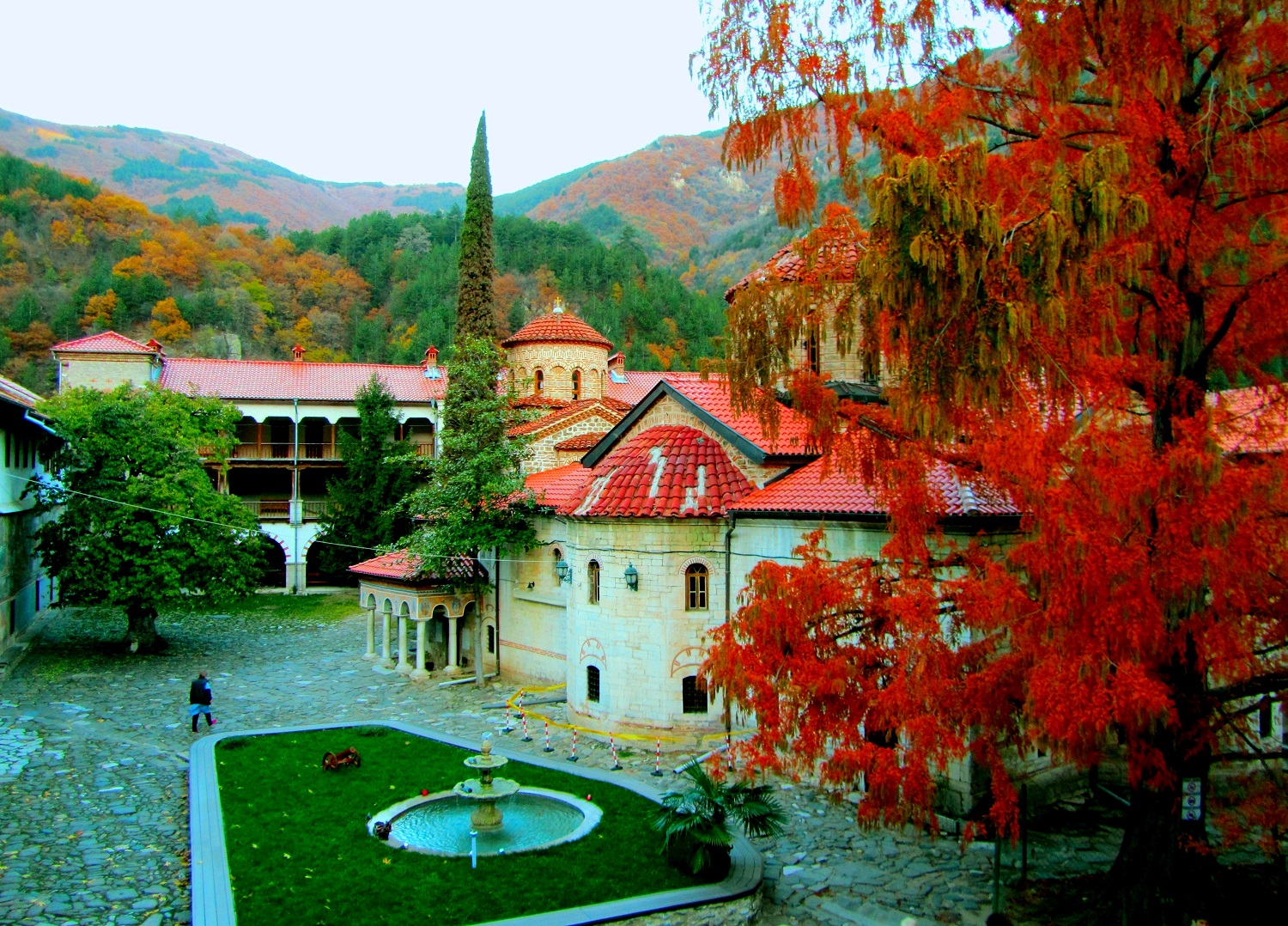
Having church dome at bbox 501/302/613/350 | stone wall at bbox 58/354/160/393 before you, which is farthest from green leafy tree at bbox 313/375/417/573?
stone wall at bbox 58/354/160/393

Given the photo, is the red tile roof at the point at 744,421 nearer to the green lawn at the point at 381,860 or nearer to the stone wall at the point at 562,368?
the green lawn at the point at 381,860

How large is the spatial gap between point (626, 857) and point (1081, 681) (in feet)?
18.6

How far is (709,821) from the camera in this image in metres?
9.80

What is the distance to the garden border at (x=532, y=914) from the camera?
28.5 ft

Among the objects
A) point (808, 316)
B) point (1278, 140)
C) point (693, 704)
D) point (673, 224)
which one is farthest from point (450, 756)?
→ point (673, 224)

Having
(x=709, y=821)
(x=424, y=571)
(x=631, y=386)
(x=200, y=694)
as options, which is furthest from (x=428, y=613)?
(x=631, y=386)

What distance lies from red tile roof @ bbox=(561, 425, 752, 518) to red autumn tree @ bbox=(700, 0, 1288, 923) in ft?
21.3

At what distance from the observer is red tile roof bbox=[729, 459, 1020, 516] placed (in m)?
11.5

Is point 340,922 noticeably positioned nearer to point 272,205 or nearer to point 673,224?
point 673,224

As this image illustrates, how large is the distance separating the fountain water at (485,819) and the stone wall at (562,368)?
622 inches

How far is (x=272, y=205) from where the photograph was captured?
15638 cm

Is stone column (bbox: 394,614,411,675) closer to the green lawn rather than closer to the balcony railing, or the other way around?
the green lawn

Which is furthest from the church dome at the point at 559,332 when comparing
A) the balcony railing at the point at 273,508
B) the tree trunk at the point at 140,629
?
the balcony railing at the point at 273,508

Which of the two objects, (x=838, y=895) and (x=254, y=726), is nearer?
(x=838, y=895)
